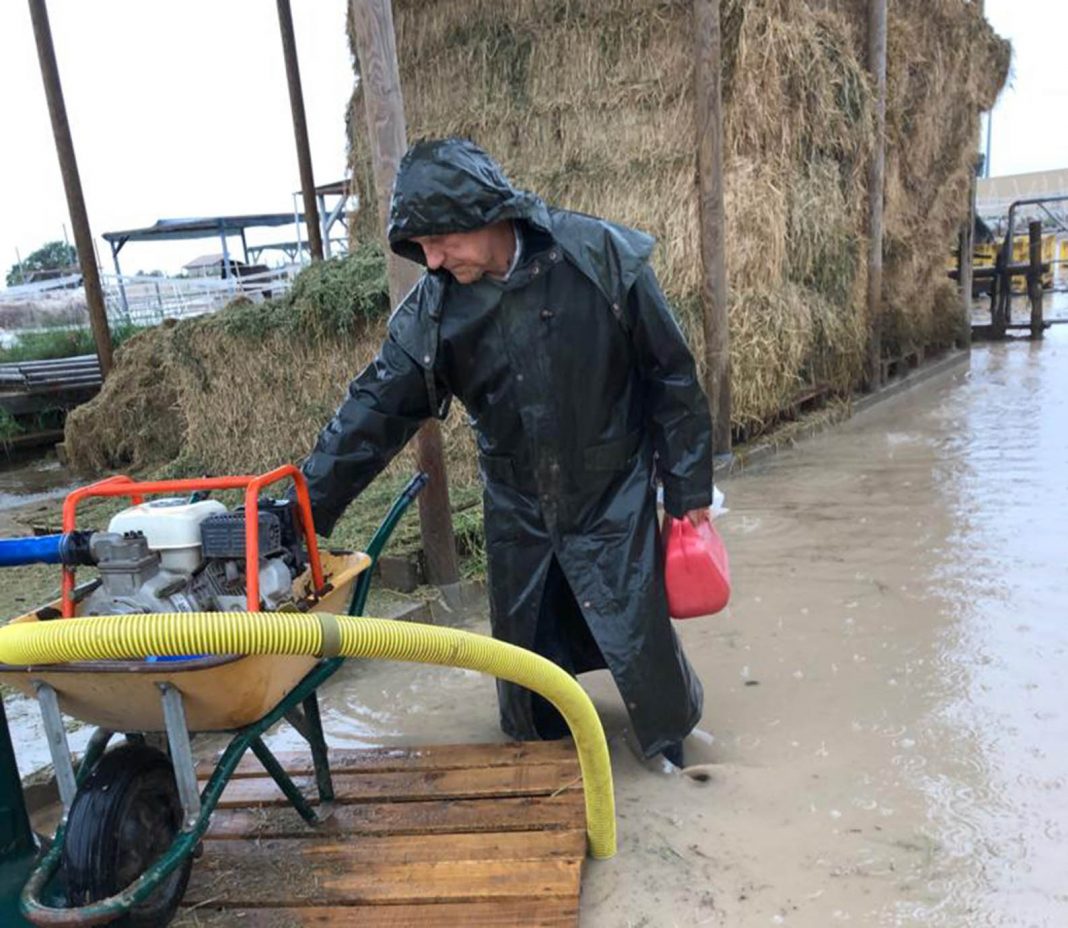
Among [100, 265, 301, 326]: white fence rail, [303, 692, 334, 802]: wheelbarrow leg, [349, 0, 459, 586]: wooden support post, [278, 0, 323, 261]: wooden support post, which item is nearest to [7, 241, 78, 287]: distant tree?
[100, 265, 301, 326]: white fence rail

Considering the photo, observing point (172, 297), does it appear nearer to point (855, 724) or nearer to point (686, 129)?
point (686, 129)

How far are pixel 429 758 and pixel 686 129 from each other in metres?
4.54

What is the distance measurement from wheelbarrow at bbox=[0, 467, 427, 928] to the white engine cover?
0.19 ft

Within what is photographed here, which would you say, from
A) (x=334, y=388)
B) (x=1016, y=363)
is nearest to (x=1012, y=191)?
(x=1016, y=363)

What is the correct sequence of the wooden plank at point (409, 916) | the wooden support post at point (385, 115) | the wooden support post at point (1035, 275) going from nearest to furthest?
the wooden plank at point (409, 916) < the wooden support post at point (385, 115) < the wooden support post at point (1035, 275)

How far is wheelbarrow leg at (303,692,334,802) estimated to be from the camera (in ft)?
7.01

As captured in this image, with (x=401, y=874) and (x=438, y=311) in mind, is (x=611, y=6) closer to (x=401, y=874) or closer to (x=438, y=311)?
(x=438, y=311)

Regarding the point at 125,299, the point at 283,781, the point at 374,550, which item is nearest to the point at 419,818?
the point at 283,781

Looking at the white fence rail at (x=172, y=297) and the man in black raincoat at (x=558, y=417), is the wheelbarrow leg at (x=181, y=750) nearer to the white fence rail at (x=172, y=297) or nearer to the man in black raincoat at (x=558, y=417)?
the man in black raincoat at (x=558, y=417)

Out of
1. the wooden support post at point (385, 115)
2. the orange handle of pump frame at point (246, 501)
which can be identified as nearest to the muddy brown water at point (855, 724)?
the wooden support post at point (385, 115)

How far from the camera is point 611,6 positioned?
5941 millimetres

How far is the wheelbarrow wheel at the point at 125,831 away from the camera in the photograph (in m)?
1.62

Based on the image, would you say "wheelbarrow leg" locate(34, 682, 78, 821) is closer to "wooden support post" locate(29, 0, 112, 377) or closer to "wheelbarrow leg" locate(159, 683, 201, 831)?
"wheelbarrow leg" locate(159, 683, 201, 831)

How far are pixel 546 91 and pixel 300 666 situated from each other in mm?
5296
